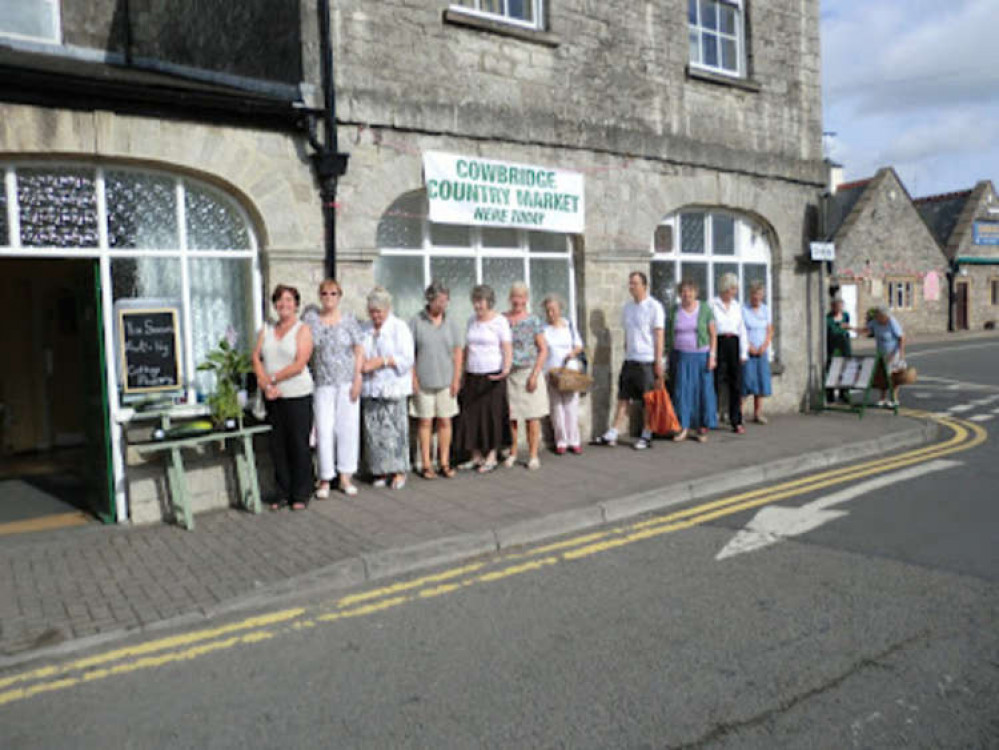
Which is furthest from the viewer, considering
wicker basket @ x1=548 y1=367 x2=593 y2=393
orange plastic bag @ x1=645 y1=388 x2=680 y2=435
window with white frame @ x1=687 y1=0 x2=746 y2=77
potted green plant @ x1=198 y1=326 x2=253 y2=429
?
window with white frame @ x1=687 y1=0 x2=746 y2=77

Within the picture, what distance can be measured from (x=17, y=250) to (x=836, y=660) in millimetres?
6381

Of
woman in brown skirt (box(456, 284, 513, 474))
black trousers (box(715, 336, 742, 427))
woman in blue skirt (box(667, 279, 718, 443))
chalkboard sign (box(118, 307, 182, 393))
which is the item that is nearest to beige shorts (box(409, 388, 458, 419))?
woman in brown skirt (box(456, 284, 513, 474))

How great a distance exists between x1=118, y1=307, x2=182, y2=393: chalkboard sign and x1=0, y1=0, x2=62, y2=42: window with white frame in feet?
18.9

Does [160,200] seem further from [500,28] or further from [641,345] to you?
[641,345]

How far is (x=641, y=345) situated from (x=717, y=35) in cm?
525

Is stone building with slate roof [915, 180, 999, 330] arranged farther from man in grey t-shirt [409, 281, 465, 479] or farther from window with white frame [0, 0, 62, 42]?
window with white frame [0, 0, 62, 42]

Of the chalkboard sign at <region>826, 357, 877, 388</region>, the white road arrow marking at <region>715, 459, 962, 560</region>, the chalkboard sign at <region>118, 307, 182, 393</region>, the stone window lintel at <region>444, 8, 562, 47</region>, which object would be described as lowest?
the white road arrow marking at <region>715, 459, 962, 560</region>

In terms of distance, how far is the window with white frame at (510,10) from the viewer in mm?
8828

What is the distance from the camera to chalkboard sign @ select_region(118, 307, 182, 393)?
261 inches

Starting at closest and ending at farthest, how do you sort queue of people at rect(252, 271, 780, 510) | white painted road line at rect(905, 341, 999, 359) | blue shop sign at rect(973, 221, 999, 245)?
queue of people at rect(252, 271, 780, 510) → white painted road line at rect(905, 341, 999, 359) → blue shop sign at rect(973, 221, 999, 245)

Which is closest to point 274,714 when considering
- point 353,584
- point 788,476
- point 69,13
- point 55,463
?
point 353,584

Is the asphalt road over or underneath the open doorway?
Result: underneath

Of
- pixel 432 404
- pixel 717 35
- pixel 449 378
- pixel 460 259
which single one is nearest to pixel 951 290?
pixel 717 35

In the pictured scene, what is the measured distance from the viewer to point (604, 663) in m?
3.83
